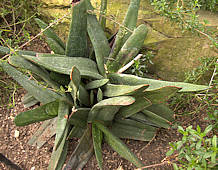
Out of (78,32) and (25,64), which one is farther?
(78,32)

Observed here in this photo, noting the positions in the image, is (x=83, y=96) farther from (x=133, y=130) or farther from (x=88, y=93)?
(x=133, y=130)

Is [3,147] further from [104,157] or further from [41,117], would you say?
[104,157]

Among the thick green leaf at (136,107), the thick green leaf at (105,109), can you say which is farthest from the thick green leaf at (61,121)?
the thick green leaf at (136,107)

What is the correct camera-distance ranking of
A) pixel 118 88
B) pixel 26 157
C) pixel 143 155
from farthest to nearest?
pixel 26 157, pixel 143 155, pixel 118 88

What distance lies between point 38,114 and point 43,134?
284 mm

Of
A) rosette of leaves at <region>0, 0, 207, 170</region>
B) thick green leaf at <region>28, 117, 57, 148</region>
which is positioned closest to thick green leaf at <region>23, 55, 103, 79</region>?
rosette of leaves at <region>0, 0, 207, 170</region>

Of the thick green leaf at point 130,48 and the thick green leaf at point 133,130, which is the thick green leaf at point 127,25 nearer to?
the thick green leaf at point 130,48

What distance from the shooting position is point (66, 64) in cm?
92

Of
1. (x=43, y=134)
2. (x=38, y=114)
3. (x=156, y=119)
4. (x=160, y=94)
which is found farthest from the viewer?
(x=43, y=134)

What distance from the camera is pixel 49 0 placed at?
4.95ft

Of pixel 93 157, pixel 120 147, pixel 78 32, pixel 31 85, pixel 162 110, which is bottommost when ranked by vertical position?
pixel 93 157

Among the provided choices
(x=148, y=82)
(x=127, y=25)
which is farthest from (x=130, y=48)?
(x=148, y=82)

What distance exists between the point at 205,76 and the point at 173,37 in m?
0.29

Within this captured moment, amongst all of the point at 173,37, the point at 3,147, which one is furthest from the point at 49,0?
the point at 3,147
